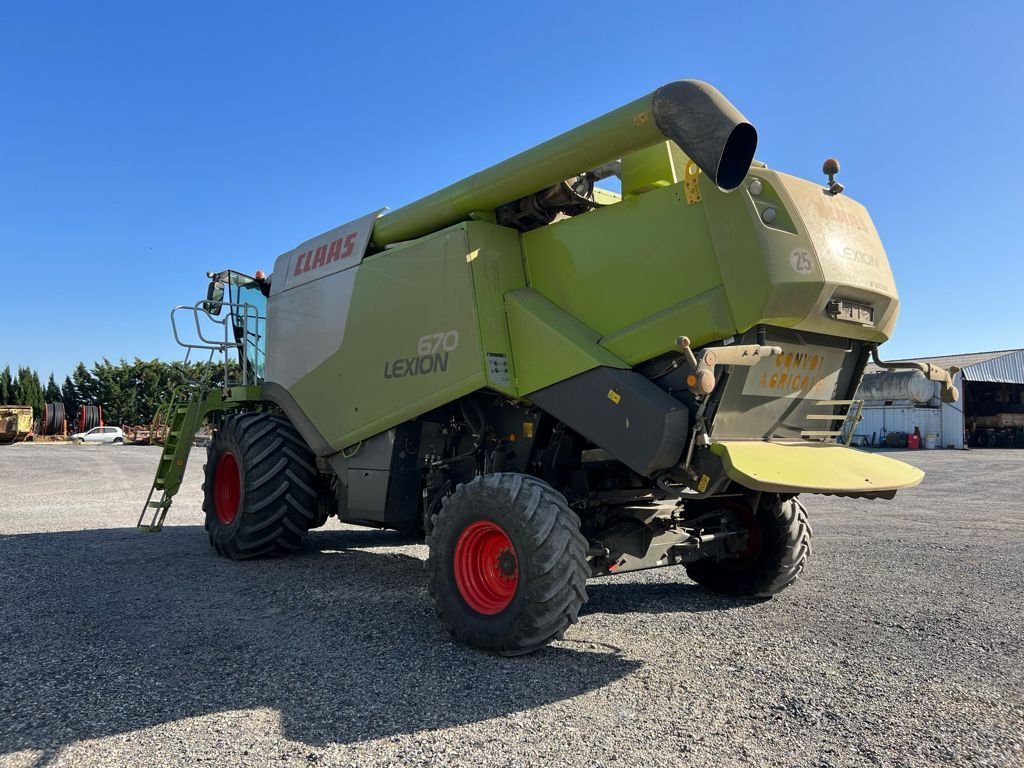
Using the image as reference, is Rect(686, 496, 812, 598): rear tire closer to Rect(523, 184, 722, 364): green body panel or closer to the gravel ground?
the gravel ground

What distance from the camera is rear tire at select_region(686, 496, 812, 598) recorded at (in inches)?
220

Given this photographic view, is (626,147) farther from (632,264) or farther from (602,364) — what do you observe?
(602,364)

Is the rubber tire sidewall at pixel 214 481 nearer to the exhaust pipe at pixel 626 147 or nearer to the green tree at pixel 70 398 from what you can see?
the exhaust pipe at pixel 626 147

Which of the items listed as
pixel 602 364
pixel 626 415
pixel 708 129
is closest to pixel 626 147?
pixel 708 129

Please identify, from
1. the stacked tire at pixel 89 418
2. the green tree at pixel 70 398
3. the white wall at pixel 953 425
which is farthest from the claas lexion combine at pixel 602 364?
the green tree at pixel 70 398

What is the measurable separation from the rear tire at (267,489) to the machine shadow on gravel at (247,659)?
17.7 inches

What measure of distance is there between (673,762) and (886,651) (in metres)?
2.20

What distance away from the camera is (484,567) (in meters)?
4.62

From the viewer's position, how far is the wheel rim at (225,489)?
25.1 feet

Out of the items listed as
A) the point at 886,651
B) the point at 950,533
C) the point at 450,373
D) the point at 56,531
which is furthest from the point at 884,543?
the point at 56,531

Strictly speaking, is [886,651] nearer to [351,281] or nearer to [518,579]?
[518,579]

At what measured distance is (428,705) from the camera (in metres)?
3.47

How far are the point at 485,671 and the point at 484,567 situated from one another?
2.48ft

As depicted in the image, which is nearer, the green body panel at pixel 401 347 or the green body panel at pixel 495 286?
the green body panel at pixel 495 286
